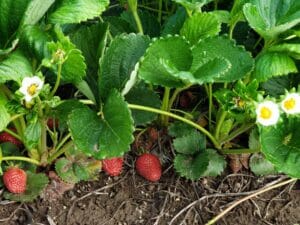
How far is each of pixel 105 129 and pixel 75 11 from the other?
24cm

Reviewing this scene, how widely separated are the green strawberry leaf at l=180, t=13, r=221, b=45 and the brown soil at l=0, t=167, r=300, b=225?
37 cm

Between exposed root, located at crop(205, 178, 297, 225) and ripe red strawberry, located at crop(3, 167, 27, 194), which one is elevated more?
ripe red strawberry, located at crop(3, 167, 27, 194)

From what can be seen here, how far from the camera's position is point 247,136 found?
1469mm

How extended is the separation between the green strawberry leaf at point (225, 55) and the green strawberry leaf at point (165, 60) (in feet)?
0.09

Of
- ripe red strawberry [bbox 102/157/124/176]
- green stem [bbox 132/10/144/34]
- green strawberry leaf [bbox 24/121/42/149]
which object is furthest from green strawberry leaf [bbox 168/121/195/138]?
→ green strawberry leaf [bbox 24/121/42/149]

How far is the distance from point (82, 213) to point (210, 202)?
303 millimetres

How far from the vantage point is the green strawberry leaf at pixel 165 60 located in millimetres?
1122

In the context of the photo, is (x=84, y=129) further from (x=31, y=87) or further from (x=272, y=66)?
(x=272, y=66)

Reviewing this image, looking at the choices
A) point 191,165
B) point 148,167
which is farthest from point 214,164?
point 148,167

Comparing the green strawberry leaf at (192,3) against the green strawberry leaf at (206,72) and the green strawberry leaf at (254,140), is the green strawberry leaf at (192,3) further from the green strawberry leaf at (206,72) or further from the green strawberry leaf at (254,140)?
the green strawberry leaf at (254,140)

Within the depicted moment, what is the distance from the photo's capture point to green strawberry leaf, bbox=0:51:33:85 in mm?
1082

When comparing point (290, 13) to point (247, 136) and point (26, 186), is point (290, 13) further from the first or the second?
point (26, 186)

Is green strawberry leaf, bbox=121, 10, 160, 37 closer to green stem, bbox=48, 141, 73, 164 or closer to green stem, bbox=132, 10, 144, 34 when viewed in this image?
green stem, bbox=132, 10, 144, 34

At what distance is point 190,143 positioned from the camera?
1.39 meters
